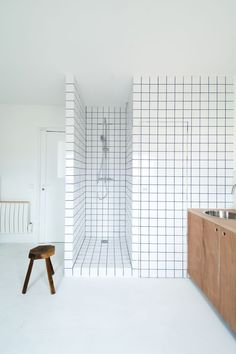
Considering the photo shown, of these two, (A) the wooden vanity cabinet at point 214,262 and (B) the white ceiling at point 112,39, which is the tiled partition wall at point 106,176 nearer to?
(B) the white ceiling at point 112,39

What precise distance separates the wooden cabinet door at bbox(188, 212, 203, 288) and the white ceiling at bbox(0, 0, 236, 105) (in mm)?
1545

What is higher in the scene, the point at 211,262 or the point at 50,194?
the point at 50,194

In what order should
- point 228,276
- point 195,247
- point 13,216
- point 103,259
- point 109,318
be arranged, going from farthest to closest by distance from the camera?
point 13,216 → point 103,259 → point 195,247 → point 109,318 → point 228,276

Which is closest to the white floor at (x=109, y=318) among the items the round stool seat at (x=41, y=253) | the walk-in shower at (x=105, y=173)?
the round stool seat at (x=41, y=253)

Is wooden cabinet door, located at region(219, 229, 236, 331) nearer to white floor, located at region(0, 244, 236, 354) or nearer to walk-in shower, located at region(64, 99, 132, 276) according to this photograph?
white floor, located at region(0, 244, 236, 354)

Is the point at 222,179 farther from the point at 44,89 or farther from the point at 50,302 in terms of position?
the point at 44,89

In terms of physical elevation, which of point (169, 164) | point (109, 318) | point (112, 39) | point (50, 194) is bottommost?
point (109, 318)

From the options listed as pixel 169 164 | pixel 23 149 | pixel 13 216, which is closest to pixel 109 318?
pixel 169 164

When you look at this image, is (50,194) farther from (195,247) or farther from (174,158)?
(195,247)

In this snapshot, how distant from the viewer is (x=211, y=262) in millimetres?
1805

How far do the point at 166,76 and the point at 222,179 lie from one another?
1.31 meters

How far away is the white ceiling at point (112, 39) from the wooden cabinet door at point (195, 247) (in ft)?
5.07

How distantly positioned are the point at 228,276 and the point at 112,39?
6.68ft

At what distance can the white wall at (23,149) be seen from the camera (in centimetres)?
346
